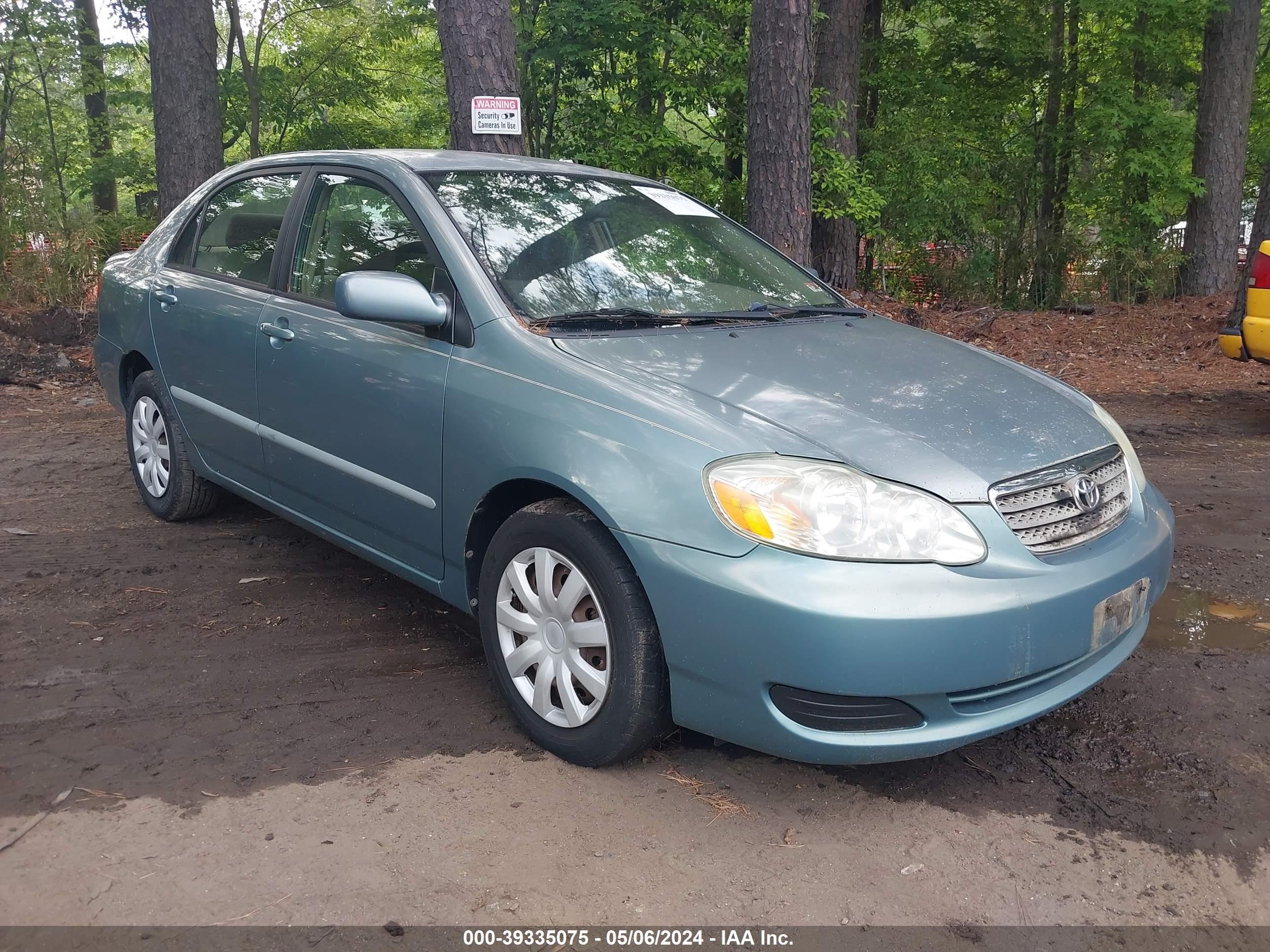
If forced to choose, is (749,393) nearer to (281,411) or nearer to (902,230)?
(281,411)

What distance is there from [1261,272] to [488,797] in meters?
6.26

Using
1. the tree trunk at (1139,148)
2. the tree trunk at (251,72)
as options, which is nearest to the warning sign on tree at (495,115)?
the tree trunk at (1139,148)

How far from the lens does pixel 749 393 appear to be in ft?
9.47

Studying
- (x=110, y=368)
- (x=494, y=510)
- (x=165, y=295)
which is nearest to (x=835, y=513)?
(x=494, y=510)

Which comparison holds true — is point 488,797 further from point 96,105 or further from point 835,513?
point 96,105

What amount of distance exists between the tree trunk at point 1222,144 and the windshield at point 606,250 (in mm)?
10471

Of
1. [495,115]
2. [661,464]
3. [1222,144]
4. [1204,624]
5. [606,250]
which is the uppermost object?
[1222,144]

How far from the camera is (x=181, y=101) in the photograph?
10.4 meters

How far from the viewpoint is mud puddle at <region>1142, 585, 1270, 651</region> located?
383 cm

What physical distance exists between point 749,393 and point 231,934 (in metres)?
1.81

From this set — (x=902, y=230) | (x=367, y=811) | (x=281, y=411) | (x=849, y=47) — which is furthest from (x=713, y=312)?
(x=902, y=230)

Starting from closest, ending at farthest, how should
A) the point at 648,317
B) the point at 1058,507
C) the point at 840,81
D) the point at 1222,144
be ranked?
the point at 1058,507 < the point at 648,317 < the point at 840,81 < the point at 1222,144

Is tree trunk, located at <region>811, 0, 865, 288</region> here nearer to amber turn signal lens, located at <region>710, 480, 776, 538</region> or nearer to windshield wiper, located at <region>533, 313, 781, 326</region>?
windshield wiper, located at <region>533, 313, 781, 326</region>

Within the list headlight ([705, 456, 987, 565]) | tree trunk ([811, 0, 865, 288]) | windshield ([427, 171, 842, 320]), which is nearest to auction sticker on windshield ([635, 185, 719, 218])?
windshield ([427, 171, 842, 320])
